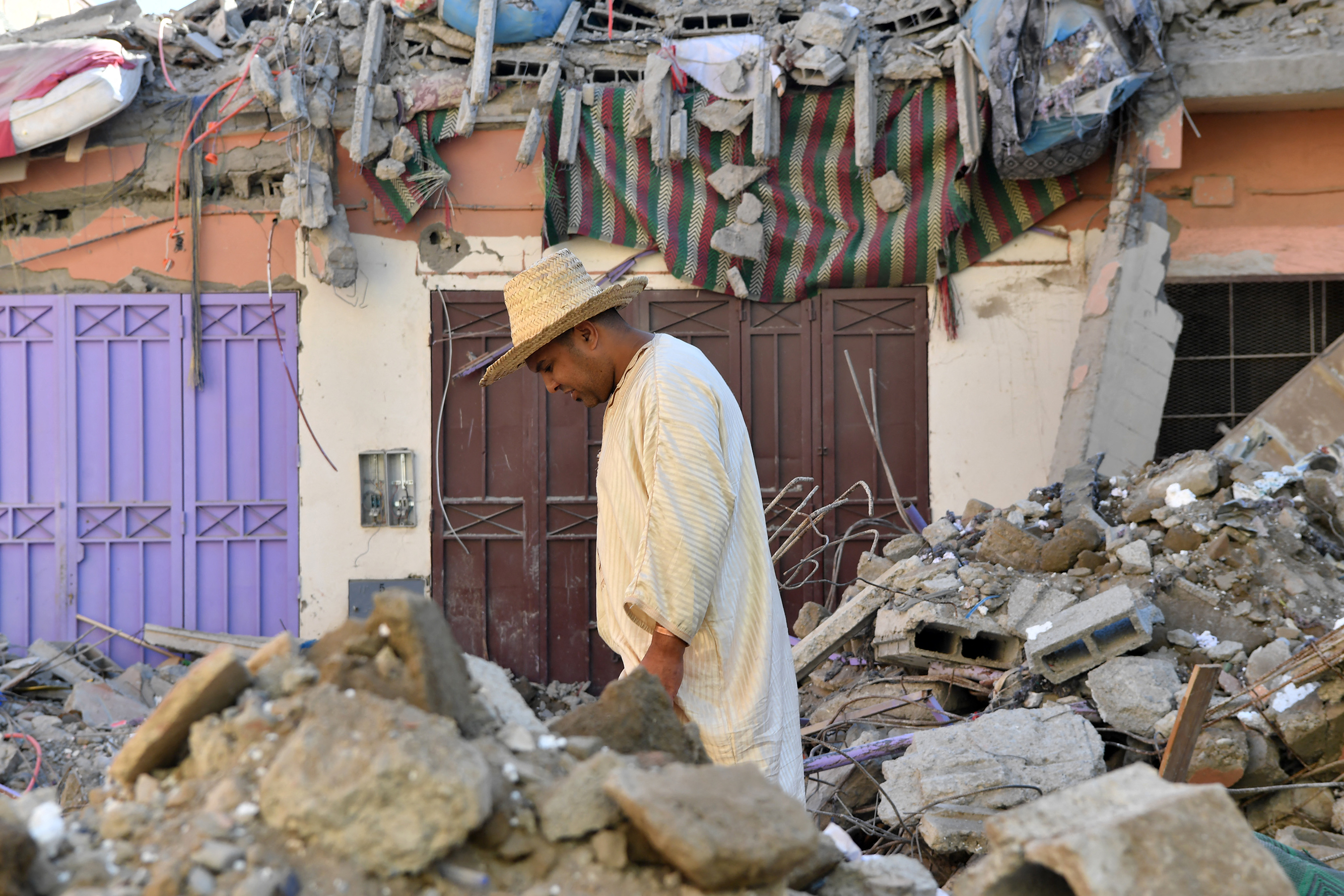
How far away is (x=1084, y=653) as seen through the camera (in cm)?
396

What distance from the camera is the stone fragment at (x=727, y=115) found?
258 inches

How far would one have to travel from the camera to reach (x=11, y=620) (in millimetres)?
6941

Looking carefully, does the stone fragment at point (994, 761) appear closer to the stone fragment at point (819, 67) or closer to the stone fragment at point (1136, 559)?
the stone fragment at point (1136, 559)

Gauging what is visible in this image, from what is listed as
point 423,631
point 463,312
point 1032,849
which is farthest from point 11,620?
point 1032,849

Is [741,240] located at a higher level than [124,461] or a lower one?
higher

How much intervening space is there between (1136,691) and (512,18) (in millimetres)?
5289

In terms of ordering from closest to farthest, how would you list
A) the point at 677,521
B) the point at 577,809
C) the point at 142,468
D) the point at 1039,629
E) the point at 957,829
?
the point at 577,809
the point at 677,521
the point at 957,829
the point at 1039,629
the point at 142,468

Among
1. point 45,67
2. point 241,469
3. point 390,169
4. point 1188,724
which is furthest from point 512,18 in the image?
point 1188,724

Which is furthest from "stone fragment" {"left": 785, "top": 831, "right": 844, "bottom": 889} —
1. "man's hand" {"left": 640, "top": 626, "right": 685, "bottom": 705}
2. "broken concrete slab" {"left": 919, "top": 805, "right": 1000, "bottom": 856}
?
"broken concrete slab" {"left": 919, "top": 805, "right": 1000, "bottom": 856}

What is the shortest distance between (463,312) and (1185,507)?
4.49 m

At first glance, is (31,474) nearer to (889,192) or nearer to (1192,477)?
(889,192)

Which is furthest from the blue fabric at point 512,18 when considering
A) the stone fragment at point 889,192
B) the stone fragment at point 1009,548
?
the stone fragment at point 1009,548

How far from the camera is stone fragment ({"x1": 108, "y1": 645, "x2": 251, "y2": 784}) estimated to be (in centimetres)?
128

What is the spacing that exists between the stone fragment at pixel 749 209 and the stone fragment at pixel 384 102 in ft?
7.49
